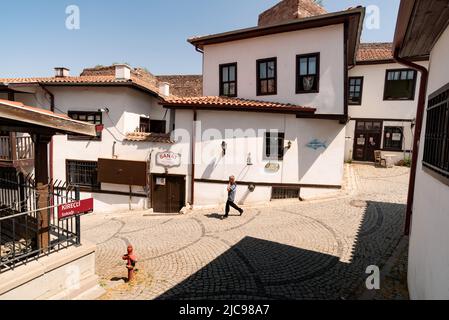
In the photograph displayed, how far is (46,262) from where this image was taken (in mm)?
4707

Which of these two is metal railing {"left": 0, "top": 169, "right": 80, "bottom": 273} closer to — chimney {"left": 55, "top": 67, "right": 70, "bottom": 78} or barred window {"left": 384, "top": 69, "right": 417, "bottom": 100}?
chimney {"left": 55, "top": 67, "right": 70, "bottom": 78}

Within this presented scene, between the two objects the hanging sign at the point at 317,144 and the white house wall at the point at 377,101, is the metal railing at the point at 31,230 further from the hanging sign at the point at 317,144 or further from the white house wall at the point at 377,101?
the white house wall at the point at 377,101

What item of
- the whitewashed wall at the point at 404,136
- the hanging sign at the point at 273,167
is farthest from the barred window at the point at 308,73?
the whitewashed wall at the point at 404,136

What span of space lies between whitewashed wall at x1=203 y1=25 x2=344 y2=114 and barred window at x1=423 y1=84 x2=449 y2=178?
23.2 feet

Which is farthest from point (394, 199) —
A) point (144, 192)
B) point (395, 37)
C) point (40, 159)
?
point (40, 159)

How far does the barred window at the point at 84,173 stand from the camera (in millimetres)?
14297

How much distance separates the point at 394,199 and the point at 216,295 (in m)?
9.81

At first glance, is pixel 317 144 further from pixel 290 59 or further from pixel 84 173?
pixel 84 173

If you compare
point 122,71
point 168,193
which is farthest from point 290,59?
point 122,71

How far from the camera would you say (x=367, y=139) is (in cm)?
1908

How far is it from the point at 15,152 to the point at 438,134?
1634 centimetres

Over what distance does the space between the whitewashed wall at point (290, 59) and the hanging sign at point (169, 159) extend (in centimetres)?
463
